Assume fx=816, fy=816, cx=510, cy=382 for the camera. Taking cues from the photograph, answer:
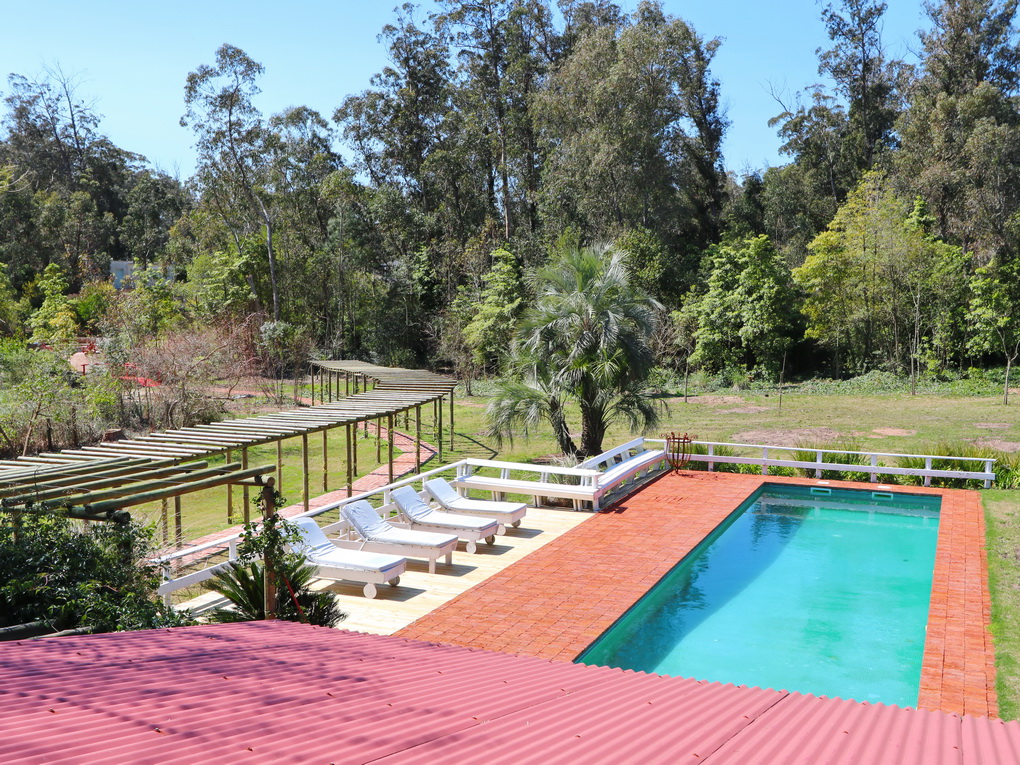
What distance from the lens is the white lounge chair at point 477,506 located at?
12156 mm

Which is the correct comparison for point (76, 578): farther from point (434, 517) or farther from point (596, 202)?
point (596, 202)

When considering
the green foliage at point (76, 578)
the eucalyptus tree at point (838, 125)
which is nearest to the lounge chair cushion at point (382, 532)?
the green foliage at point (76, 578)

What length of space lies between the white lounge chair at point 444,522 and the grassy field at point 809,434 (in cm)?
423

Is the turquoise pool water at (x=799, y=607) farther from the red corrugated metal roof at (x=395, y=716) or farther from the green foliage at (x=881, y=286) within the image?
the green foliage at (x=881, y=286)

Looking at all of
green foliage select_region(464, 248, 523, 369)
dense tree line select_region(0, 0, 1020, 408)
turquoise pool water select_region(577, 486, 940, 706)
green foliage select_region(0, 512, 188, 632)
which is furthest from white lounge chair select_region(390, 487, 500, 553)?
green foliage select_region(464, 248, 523, 369)

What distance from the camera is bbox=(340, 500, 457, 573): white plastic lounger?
1018 centimetres

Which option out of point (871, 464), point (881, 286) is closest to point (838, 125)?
point (881, 286)

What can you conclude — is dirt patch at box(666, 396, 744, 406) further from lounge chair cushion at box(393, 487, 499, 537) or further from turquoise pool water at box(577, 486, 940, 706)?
lounge chair cushion at box(393, 487, 499, 537)

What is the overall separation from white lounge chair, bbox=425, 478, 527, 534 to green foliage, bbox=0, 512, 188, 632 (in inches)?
204

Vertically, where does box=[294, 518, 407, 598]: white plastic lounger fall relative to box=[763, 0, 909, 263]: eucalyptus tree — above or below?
below

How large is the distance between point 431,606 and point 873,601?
18.1 ft

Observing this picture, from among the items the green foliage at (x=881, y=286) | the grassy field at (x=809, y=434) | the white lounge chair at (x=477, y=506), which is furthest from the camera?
the green foliage at (x=881, y=286)

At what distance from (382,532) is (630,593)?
3313 millimetres

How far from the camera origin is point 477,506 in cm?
1227
